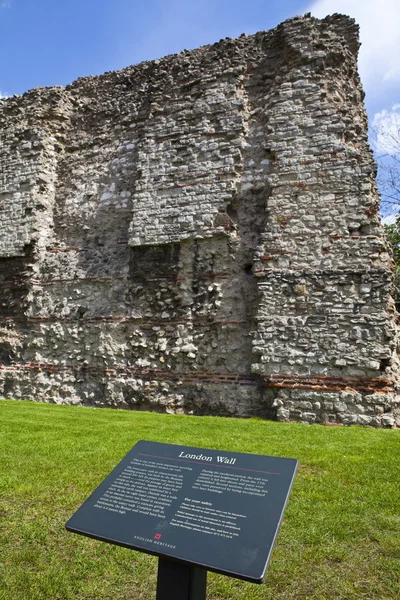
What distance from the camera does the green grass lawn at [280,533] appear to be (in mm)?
3066

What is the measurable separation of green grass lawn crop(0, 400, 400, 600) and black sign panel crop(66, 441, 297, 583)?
0.95 meters

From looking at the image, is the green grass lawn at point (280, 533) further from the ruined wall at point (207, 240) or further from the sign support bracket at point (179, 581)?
the ruined wall at point (207, 240)

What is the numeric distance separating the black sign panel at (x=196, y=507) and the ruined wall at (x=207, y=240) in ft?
17.8

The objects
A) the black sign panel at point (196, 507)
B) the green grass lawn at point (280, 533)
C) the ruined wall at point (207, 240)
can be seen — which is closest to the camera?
the black sign panel at point (196, 507)

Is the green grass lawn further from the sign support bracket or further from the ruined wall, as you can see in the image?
the ruined wall

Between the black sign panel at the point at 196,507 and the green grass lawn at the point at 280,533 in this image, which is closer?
the black sign panel at the point at 196,507

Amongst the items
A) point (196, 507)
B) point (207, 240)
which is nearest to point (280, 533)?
point (196, 507)

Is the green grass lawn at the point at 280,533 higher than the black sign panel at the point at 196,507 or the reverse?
the reverse

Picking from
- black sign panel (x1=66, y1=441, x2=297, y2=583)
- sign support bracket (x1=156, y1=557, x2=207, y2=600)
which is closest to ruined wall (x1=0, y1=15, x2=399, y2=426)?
black sign panel (x1=66, y1=441, x2=297, y2=583)

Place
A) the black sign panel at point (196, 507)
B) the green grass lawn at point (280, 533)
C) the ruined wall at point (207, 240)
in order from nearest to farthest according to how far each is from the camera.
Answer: the black sign panel at point (196, 507)
the green grass lawn at point (280, 533)
the ruined wall at point (207, 240)

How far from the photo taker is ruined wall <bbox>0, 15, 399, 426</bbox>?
7.90 meters

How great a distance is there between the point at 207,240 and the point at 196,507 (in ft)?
23.5

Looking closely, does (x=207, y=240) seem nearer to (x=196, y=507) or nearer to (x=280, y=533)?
(x=280, y=533)

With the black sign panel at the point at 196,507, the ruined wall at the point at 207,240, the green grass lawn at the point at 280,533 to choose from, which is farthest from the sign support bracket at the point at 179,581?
the ruined wall at the point at 207,240
